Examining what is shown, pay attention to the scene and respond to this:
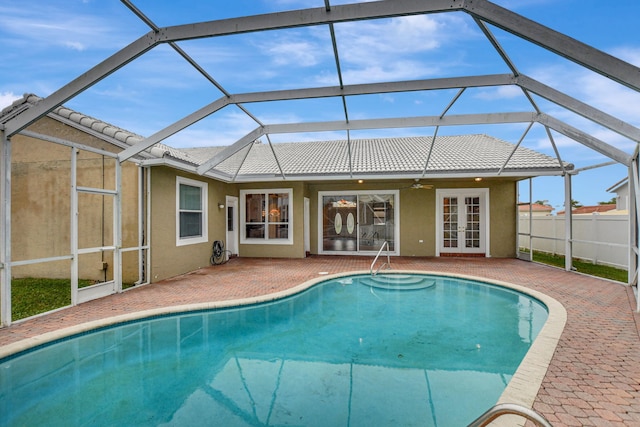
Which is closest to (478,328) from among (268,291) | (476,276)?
(476,276)

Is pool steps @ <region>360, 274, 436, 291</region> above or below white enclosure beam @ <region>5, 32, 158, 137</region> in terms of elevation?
below

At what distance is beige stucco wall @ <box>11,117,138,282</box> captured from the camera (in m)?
7.86

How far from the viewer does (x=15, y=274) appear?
8.80 m

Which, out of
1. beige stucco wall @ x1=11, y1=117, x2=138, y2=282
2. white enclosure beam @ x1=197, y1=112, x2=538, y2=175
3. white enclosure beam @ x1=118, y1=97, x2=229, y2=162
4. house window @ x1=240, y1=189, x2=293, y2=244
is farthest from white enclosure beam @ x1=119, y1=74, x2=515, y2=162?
house window @ x1=240, y1=189, x2=293, y2=244

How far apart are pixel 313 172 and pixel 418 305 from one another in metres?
6.07

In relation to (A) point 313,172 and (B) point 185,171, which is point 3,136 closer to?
(B) point 185,171

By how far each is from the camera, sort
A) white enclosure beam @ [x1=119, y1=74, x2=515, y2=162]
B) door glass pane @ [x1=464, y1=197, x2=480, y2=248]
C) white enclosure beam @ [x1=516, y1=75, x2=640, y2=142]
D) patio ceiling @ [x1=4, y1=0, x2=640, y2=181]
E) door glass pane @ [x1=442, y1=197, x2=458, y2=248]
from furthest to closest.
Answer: door glass pane @ [x1=442, y1=197, x2=458, y2=248] < door glass pane @ [x1=464, y1=197, x2=480, y2=248] < white enclosure beam @ [x1=119, y1=74, x2=515, y2=162] < white enclosure beam @ [x1=516, y1=75, x2=640, y2=142] < patio ceiling @ [x1=4, y1=0, x2=640, y2=181]

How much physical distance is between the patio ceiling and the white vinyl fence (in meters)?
3.80

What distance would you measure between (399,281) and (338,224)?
17.0ft

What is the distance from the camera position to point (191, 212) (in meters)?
9.51

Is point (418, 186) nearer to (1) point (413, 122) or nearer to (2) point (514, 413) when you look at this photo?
(1) point (413, 122)

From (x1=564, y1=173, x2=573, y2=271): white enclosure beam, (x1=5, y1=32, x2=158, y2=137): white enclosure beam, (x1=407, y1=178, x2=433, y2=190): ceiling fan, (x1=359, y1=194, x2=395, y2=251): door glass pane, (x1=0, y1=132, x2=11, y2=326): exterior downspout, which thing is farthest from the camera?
(x1=359, y1=194, x2=395, y2=251): door glass pane

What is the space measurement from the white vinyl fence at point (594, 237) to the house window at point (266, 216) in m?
8.52

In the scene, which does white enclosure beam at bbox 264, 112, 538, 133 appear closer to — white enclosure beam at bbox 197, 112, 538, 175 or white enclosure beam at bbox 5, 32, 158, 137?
white enclosure beam at bbox 197, 112, 538, 175
